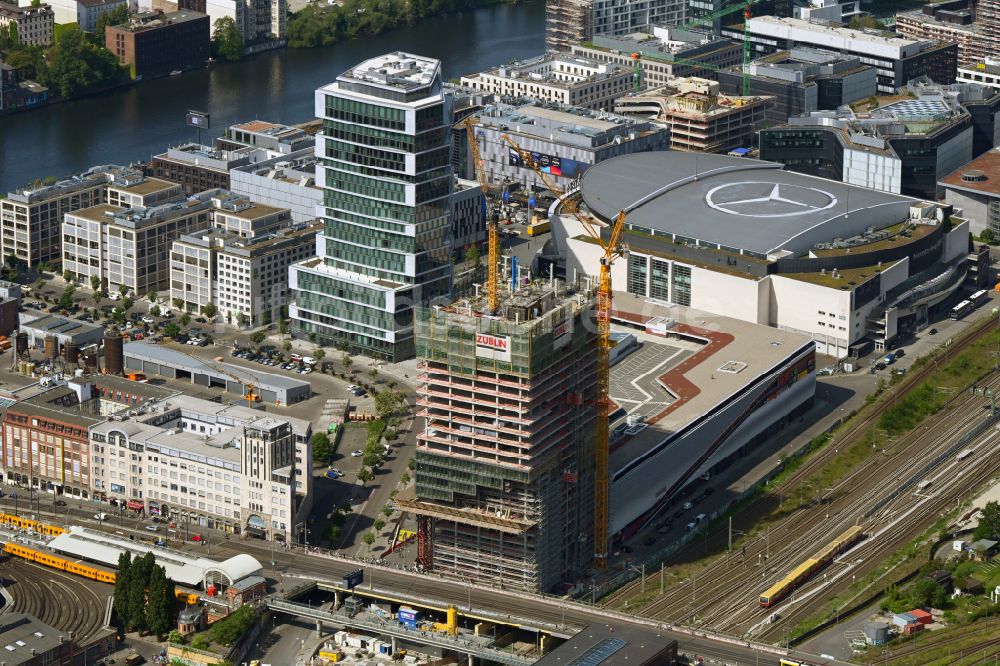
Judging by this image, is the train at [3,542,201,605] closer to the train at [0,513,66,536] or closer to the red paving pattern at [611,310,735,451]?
the train at [0,513,66,536]

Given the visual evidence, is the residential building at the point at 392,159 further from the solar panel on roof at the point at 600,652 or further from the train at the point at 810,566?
the solar panel on roof at the point at 600,652

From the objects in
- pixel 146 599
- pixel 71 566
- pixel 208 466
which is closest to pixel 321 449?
pixel 208 466

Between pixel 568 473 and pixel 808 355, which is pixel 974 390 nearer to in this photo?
pixel 808 355

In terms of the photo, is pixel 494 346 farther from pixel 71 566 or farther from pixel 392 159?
pixel 392 159

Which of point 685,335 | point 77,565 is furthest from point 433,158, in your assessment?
point 77,565

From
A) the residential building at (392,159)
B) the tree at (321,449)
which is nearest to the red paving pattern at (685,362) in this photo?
the residential building at (392,159)

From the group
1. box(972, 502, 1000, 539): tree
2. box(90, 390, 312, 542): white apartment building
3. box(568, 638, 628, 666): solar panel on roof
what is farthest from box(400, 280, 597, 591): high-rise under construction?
box(972, 502, 1000, 539): tree
